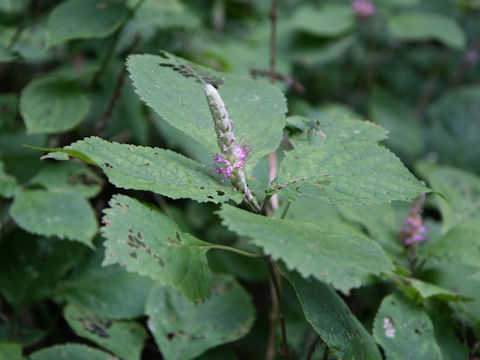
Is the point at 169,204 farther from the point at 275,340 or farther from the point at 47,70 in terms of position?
the point at 47,70

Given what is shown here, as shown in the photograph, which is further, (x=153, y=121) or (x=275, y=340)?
(x=153, y=121)

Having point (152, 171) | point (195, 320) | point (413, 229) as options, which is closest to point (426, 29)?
point (413, 229)

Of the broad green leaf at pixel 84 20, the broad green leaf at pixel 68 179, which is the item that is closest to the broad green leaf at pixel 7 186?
the broad green leaf at pixel 68 179

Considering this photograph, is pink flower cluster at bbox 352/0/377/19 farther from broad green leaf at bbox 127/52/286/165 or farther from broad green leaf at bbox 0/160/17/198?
broad green leaf at bbox 0/160/17/198

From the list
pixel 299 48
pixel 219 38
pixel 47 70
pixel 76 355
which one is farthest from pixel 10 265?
pixel 299 48

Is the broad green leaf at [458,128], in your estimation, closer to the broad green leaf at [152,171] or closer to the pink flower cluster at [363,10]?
the pink flower cluster at [363,10]

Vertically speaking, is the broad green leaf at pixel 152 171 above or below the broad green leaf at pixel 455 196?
above

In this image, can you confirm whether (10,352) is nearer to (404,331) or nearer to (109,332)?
(109,332)
